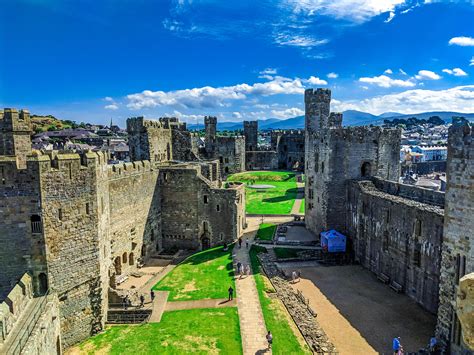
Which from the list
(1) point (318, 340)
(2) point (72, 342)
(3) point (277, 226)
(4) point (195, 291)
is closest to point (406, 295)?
(1) point (318, 340)

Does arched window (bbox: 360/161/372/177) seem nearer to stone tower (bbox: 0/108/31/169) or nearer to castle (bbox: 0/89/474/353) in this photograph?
castle (bbox: 0/89/474/353)

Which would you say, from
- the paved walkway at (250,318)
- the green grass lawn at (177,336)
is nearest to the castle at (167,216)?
the green grass lawn at (177,336)

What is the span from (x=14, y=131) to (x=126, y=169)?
875cm

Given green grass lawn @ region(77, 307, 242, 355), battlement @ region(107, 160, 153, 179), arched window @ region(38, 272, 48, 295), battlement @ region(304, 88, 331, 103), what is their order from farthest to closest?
1. battlement @ region(304, 88, 331, 103)
2. battlement @ region(107, 160, 153, 179)
3. green grass lawn @ region(77, 307, 242, 355)
4. arched window @ region(38, 272, 48, 295)

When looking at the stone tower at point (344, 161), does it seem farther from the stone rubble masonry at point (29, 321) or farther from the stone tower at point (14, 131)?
the stone tower at point (14, 131)

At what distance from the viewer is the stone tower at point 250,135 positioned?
95.0m

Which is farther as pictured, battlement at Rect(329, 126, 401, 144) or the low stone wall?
battlement at Rect(329, 126, 401, 144)

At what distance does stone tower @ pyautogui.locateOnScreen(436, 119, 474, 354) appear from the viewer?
643 inches

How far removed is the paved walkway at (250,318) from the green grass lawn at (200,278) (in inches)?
42.0

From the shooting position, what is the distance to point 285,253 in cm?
3275

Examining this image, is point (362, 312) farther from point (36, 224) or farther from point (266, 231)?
point (36, 224)

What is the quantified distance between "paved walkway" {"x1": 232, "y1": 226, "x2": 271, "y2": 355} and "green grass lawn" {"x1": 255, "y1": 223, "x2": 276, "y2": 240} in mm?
7893

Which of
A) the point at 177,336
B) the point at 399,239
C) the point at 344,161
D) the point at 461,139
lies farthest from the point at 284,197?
the point at 461,139

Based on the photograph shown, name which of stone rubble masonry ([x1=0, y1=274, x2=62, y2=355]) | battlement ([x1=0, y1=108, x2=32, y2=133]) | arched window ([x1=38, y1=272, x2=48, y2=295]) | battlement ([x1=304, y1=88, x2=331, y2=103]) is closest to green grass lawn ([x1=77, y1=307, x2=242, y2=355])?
stone rubble masonry ([x1=0, y1=274, x2=62, y2=355])
